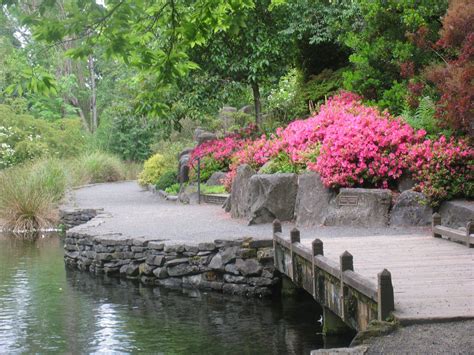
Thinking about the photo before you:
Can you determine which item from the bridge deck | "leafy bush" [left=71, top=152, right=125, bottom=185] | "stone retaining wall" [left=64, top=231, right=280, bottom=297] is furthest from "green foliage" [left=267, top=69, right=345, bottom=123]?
"leafy bush" [left=71, top=152, right=125, bottom=185]

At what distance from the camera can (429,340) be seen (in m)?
4.61

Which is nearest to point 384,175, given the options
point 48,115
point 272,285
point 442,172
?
point 442,172

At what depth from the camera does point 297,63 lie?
67.5 feet

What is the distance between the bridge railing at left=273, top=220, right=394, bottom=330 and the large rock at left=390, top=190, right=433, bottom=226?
2768mm

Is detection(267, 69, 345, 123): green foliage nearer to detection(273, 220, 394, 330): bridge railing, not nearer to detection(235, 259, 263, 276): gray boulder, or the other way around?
detection(235, 259, 263, 276): gray boulder

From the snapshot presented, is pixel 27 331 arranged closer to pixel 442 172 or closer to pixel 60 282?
pixel 60 282

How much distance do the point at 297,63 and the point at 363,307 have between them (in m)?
15.4

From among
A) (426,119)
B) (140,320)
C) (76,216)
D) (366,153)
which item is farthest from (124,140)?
(140,320)

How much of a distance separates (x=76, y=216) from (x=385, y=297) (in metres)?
13.4

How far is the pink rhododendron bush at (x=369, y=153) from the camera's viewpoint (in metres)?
11.2

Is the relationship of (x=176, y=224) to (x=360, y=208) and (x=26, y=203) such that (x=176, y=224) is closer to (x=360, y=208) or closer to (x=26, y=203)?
(x=360, y=208)

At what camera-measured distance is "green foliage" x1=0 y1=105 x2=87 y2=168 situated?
26492mm

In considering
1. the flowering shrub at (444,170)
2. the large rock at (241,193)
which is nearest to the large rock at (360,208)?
the flowering shrub at (444,170)

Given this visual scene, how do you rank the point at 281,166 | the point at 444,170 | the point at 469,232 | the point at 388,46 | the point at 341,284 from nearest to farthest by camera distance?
the point at 341,284, the point at 469,232, the point at 444,170, the point at 281,166, the point at 388,46
